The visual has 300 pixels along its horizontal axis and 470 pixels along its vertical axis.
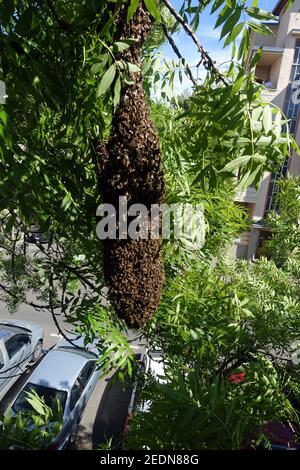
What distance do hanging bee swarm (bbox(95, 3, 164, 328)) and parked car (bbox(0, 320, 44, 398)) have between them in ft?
15.8

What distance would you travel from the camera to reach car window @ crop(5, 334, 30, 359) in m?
6.05

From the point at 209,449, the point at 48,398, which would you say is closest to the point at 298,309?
the point at 209,449

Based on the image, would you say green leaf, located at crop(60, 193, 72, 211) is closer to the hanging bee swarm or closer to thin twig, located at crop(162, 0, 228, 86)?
the hanging bee swarm

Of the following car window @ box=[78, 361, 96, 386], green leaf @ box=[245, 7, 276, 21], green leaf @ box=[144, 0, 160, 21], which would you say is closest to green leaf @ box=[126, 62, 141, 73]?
green leaf @ box=[144, 0, 160, 21]

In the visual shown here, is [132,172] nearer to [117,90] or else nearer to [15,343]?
[117,90]

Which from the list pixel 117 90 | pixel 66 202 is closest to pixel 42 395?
pixel 66 202

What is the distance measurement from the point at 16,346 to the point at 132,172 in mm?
5761

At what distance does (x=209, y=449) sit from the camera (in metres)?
1.32

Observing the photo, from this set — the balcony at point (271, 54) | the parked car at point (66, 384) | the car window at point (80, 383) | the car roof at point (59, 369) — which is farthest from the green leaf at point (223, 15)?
the balcony at point (271, 54)

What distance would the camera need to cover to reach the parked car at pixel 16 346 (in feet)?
19.0

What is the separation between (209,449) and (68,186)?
3.87ft

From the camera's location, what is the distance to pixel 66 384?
537 centimetres

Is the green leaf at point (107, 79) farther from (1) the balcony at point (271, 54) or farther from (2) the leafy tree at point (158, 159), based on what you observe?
(1) the balcony at point (271, 54)

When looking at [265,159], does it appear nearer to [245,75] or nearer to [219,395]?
[245,75]
